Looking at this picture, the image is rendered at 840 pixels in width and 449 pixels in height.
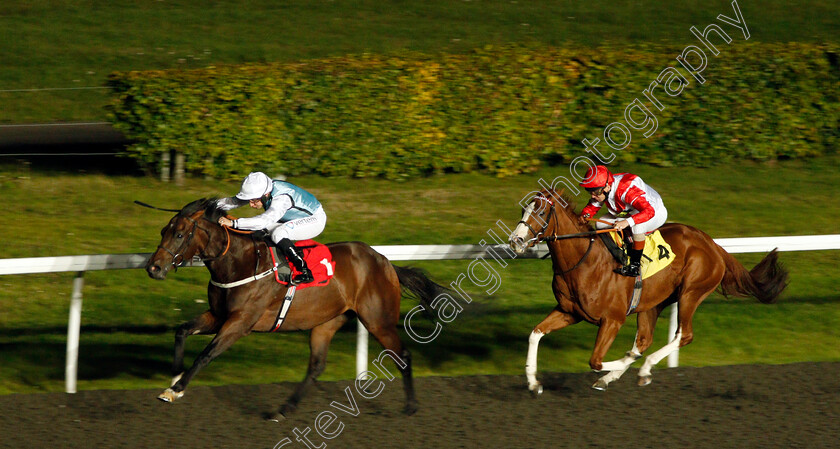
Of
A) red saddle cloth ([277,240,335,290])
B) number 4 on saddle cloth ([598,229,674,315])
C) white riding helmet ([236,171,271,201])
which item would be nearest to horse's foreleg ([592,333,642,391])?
number 4 on saddle cloth ([598,229,674,315])

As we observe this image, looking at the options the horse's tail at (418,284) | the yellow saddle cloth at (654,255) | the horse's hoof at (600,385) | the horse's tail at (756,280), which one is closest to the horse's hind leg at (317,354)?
the horse's tail at (418,284)

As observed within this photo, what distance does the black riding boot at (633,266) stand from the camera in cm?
589

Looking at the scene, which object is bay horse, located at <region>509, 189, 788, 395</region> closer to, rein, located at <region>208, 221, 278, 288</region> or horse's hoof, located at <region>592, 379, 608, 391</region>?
horse's hoof, located at <region>592, 379, 608, 391</region>

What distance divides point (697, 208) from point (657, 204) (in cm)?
446

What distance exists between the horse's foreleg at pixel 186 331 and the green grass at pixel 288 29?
9179 mm

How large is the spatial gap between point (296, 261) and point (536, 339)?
1.55 m

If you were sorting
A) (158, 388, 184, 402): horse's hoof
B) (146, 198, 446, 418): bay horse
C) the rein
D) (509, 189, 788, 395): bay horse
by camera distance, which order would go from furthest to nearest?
(509, 189, 788, 395): bay horse, the rein, (146, 198, 446, 418): bay horse, (158, 388, 184, 402): horse's hoof

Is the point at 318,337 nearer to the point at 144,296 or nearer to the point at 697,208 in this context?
the point at 144,296

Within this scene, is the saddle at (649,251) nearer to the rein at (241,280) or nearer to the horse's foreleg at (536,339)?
the horse's foreleg at (536,339)

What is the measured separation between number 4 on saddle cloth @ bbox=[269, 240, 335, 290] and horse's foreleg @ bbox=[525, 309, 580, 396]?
130 cm

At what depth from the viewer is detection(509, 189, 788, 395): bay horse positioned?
5703 millimetres

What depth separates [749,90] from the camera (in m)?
10.8

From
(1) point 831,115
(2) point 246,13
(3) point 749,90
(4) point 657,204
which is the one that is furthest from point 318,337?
(2) point 246,13

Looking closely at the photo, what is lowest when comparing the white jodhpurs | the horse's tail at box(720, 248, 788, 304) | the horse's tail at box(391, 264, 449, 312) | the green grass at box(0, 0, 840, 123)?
the green grass at box(0, 0, 840, 123)
